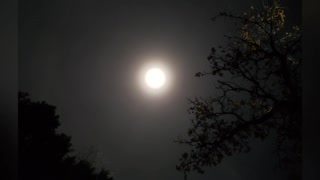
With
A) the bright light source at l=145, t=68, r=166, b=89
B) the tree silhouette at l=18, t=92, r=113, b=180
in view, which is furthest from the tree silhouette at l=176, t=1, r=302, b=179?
the tree silhouette at l=18, t=92, r=113, b=180

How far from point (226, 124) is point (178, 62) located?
28cm

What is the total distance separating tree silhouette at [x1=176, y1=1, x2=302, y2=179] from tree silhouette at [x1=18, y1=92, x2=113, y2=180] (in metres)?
0.44

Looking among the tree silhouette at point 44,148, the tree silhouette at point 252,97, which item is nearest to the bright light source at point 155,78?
the tree silhouette at point 252,97

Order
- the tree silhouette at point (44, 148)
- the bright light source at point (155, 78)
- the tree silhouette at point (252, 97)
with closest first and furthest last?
the tree silhouette at point (252, 97) < the bright light source at point (155, 78) < the tree silhouette at point (44, 148)

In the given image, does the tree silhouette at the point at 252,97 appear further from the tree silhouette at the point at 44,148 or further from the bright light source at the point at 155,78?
the tree silhouette at the point at 44,148

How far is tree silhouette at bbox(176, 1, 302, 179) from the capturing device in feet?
4.74

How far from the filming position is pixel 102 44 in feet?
5.45

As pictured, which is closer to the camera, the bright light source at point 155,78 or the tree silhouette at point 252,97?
the tree silhouette at point 252,97

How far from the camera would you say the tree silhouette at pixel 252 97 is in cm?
144

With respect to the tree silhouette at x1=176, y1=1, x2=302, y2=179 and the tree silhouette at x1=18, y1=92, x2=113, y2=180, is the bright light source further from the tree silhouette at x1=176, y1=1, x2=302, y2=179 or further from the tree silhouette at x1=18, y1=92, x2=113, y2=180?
the tree silhouette at x1=18, y1=92, x2=113, y2=180

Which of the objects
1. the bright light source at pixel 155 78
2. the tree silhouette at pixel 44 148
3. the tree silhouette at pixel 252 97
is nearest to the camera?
the tree silhouette at pixel 252 97

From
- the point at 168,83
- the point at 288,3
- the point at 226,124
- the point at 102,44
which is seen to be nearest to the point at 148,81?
the point at 168,83

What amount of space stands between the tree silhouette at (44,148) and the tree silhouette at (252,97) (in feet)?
1.44

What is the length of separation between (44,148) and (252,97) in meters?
0.86
